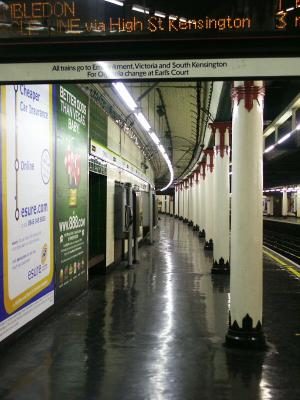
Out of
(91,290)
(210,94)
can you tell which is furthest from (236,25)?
(210,94)

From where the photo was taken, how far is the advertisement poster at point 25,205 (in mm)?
4812

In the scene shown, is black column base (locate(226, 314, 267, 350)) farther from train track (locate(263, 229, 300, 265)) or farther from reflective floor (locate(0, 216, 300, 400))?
train track (locate(263, 229, 300, 265))

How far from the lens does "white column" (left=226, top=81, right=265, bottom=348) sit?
5.19 metres

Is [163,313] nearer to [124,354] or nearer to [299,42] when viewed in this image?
[124,354]

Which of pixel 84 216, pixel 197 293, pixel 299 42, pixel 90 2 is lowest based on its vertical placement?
pixel 197 293

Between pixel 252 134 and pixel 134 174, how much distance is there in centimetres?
1054

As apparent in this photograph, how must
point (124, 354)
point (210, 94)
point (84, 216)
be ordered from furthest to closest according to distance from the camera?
→ point (210, 94) → point (84, 216) → point (124, 354)

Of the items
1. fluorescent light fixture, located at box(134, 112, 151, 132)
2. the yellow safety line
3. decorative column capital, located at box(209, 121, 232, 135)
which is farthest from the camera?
decorative column capital, located at box(209, 121, 232, 135)

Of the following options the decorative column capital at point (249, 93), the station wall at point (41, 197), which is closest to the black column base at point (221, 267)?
the station wall at point (41, 197)

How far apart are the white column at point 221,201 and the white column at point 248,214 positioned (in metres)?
5.19

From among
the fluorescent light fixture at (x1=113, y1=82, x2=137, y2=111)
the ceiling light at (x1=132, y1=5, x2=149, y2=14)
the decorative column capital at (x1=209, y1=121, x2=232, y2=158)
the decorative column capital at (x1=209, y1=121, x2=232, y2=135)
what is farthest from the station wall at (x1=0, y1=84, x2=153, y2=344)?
the decorative column capital at (x1=209, y1=121, x2=232, y2=158)

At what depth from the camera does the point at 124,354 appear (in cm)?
484

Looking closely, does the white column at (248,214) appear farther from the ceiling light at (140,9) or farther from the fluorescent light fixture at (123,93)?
the ceiling light at (140,9)

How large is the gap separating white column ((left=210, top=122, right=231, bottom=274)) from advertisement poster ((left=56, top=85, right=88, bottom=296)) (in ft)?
11.7
